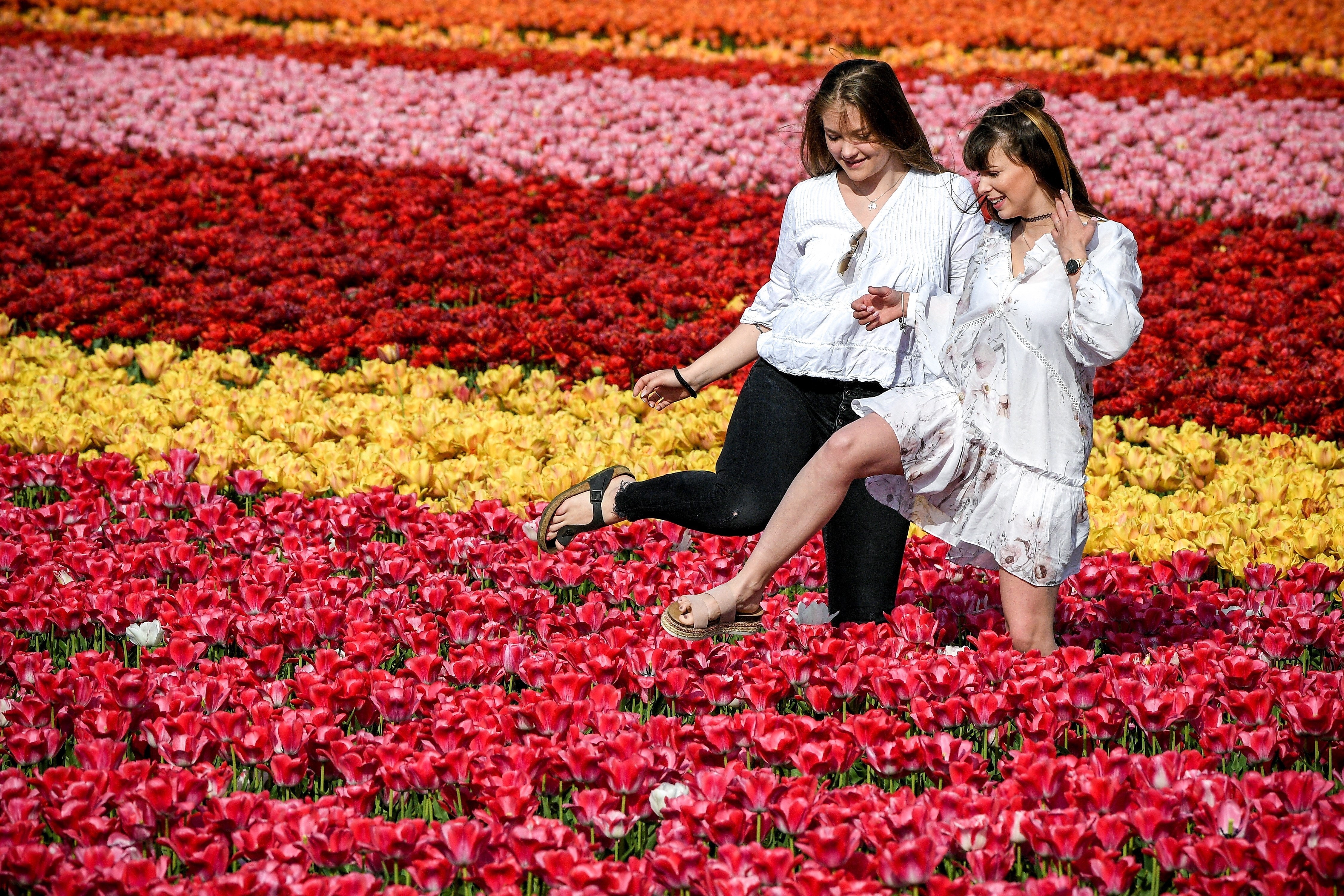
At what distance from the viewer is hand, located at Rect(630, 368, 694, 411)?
11.7ft

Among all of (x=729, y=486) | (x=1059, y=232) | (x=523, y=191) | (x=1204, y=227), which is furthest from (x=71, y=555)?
(x=1204, y=227)

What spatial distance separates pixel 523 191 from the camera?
8.67 meters

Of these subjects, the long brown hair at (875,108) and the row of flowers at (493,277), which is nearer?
the long brown hair at (875,108)

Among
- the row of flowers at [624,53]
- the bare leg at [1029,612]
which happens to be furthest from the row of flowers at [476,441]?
the row of flowers at [624,53]

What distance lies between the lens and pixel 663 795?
2.34 m

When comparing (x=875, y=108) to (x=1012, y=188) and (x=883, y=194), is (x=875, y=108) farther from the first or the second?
(x=1012, y=188)

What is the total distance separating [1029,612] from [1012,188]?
100 centimetres

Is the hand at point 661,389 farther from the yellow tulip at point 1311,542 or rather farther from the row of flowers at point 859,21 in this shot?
the row of flowers at point 859,21

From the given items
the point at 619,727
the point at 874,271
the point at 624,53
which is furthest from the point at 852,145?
the point at 624,53

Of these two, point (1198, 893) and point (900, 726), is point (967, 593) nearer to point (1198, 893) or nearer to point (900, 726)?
point (900, 726)

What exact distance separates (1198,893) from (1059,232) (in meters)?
1.45

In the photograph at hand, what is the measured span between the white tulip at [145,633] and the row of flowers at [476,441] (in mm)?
1252

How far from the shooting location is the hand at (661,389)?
3.58 metres

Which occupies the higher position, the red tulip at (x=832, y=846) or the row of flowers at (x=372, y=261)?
the row of flowers at (x=372, y=261)
